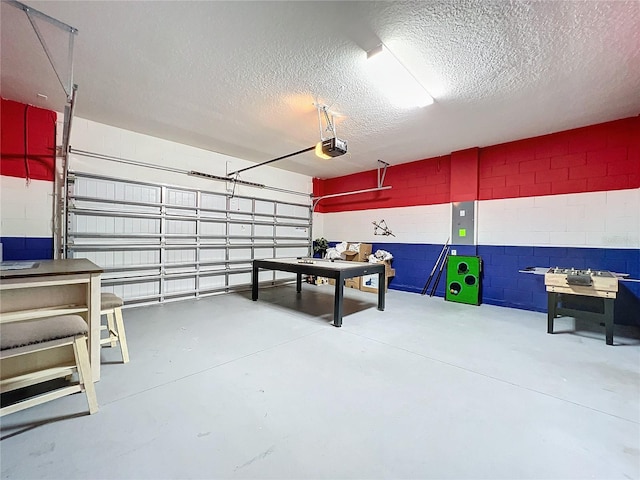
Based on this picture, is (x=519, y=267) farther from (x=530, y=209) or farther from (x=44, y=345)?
(x=44, y=345)

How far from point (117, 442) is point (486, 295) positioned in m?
5.63

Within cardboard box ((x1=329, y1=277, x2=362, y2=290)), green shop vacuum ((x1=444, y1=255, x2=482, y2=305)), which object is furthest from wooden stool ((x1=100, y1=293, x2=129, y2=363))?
green shop vacuum ((x1=444, y1=255, x2=482, y2=305))

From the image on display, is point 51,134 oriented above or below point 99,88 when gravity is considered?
below

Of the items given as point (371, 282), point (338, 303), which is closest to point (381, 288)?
point (338, 303)

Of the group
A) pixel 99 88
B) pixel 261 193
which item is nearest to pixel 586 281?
pixel 261 193

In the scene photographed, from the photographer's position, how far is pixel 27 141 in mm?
3617

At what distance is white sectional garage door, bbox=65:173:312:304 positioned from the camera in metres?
4.15

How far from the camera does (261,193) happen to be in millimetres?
6398

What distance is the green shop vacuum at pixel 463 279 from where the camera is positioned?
4910 mm

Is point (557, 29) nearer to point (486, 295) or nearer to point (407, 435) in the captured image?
point (407, 435)

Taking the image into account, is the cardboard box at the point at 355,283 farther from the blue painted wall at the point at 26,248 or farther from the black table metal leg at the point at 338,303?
the blue painted wall at the point at 26,248

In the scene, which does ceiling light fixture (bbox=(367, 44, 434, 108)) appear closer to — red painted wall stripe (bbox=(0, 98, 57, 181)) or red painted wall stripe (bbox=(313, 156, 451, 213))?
red painted wall stripe (bbox=(313, 156, 451, 213))

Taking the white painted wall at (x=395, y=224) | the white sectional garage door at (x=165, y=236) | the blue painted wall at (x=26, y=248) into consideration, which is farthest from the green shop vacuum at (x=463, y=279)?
the blue painted wall at (x=26, y=248)

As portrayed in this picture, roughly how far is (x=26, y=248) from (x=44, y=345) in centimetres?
328
